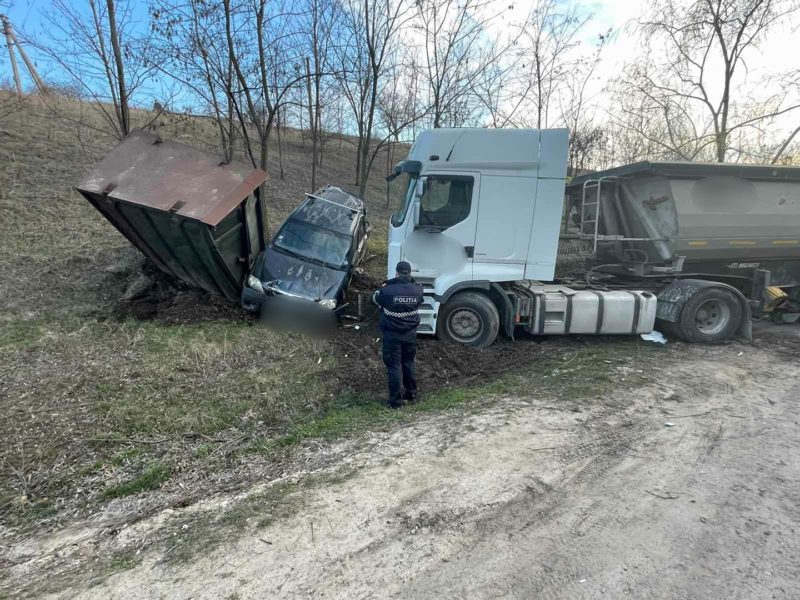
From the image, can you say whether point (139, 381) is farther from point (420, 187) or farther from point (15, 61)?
point (15, 61)

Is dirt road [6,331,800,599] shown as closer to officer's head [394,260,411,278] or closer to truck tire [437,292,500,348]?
officer's head [394,260,411,278]

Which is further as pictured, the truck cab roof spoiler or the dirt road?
the truck cab roof spoiler

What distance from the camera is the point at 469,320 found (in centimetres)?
669

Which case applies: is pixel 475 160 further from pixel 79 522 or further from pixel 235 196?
pixel 79 522

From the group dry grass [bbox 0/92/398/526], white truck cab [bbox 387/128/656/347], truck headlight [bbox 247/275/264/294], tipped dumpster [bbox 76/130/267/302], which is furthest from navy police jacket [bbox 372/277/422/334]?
truck headlight [bbox 247/275/264/294]

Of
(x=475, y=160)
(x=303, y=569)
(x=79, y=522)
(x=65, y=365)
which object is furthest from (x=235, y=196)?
(x=303, y=569)

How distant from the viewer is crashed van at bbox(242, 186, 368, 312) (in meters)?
7.07

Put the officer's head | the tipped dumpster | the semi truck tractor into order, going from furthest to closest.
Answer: the semi truck tractor < the tipped dumpster < the officer's head

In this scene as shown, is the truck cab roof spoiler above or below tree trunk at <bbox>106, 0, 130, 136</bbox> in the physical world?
below

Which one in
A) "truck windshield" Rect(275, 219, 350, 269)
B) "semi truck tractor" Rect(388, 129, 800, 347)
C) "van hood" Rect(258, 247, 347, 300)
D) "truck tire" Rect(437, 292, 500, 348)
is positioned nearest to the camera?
"semi truck tractor" Rect(388, 129, 800, 347)

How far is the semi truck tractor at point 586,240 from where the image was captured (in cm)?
632

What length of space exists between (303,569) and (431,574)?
27.7 inches

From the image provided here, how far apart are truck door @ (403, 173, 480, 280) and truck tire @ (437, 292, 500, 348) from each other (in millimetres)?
366

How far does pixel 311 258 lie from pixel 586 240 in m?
4.90
